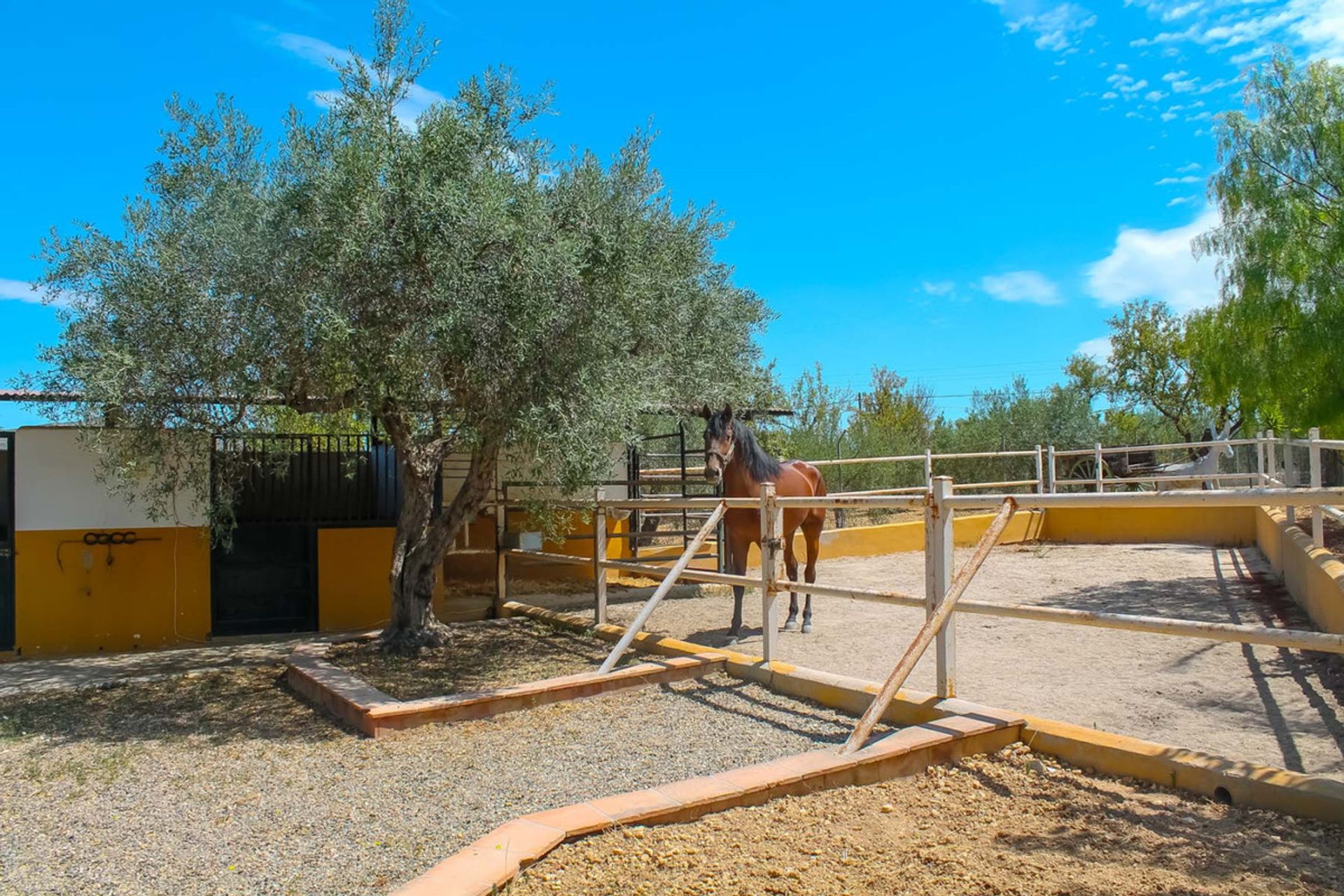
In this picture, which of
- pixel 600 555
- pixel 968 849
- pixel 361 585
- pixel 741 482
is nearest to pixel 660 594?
pixel 600 555

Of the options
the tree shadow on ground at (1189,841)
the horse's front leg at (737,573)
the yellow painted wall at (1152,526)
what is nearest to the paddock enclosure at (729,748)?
the tree shadow on ground at (1189,841)

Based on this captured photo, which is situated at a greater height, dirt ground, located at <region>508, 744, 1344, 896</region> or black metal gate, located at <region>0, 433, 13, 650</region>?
black metal gate, located at <region>0, 433, 13, 650</region>

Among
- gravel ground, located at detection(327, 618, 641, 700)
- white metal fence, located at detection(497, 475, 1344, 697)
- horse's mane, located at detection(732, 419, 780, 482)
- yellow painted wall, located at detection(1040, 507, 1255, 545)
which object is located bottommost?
gravel ground, located at detection(327, 618, 641, 700)

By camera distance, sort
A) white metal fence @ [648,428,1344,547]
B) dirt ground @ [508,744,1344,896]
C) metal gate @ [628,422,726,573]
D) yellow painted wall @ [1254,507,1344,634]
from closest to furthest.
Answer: dirt ground @ [508,744,1344,896]
yellow painted wall @ [1254,507,1344,634]
white metal fence @ [648,428,1344,547]
metal gate @ [628,422,726,573]

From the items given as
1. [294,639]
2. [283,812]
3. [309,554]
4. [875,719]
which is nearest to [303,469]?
[309,554]

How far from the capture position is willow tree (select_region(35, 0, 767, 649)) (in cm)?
506

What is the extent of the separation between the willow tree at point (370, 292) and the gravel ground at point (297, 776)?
61.9 inches

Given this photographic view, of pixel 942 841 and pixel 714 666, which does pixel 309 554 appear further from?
pixel 942 841

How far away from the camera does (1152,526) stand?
43.7ft

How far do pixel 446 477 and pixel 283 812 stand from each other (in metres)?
6.17

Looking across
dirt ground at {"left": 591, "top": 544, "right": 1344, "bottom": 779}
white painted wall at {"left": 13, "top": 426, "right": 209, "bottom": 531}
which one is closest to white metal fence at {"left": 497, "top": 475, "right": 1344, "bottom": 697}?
dirt ground at {"left": 591, "top": 544, "right": 1344, "bottom": 779}

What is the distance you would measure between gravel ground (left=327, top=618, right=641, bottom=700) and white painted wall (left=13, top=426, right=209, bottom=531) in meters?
2.17

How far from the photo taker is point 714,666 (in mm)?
5738

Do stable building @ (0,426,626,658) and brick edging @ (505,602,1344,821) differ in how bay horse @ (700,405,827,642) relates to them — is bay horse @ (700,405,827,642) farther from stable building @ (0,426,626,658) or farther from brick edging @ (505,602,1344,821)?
stable building @ (0,426,626,658)
